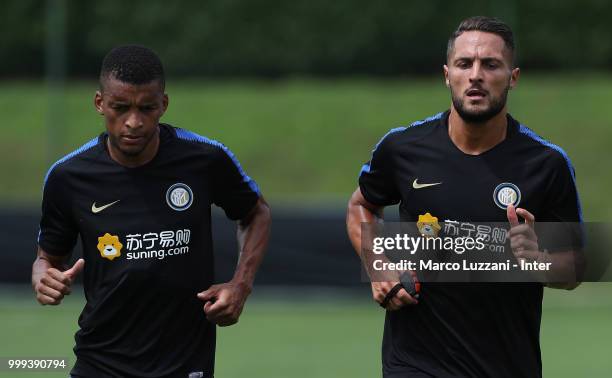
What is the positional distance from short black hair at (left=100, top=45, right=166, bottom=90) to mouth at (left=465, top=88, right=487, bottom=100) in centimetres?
138

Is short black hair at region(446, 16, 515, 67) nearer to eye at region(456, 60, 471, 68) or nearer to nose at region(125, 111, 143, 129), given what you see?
eye at region(456, 60, 471, 68)

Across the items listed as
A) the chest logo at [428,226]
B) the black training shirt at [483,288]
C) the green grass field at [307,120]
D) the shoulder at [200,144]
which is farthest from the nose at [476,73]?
the green grass field at [307,120]

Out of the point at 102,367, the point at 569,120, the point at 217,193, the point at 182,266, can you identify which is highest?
the point at 569,120

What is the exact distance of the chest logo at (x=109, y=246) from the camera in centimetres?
532

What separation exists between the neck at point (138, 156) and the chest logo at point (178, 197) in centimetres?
18

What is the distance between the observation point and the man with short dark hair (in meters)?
5.27

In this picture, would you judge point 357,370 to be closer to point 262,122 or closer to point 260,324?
point 260,324

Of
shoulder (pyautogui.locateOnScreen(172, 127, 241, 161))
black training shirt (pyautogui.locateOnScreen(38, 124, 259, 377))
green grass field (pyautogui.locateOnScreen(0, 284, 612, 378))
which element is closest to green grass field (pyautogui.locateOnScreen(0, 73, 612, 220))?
green grass field (pyautogui.locateOnScreen(0, 284, 612, 378))

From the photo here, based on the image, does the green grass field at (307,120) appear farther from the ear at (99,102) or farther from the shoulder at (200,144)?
the ear at (99,102)

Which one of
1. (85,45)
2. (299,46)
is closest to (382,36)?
(299,46)

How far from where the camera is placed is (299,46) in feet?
67.4

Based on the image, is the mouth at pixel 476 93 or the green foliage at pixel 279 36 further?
the green foliage at pixel 279 36

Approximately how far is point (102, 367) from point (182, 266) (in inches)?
22.4

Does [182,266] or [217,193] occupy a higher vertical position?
[217,193]
